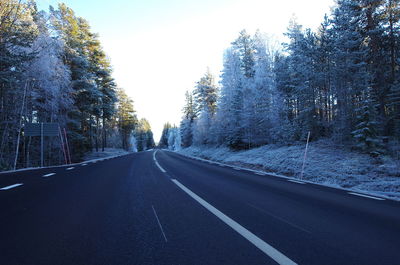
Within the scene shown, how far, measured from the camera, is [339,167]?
1060 centimetres

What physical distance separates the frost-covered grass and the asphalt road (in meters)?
2.74

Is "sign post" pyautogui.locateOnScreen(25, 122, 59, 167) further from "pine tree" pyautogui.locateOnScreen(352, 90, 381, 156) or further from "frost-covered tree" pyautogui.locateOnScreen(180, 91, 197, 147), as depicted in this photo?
"frost-covered tree" pyautogui.locateOnScreen(180, 91, 197, 147)

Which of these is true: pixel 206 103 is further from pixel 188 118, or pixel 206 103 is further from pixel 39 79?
pixel 39 79

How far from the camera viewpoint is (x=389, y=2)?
18062 mm

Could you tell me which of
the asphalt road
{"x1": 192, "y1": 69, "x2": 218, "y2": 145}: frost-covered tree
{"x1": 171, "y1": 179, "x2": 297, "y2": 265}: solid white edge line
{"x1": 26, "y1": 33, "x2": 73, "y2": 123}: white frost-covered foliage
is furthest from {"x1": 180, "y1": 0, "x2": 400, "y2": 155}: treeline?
{"x1": 26, "y1": 33, "x2": 73, "y2": 123}: white frost-covered foliage

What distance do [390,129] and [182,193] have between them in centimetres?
1826

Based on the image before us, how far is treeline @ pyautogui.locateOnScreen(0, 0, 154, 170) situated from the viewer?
1378 cm

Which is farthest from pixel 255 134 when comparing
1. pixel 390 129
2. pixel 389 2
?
pixel 389 2

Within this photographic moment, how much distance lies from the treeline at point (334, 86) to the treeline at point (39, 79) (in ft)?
57.1

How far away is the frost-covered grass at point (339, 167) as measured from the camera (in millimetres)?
7773

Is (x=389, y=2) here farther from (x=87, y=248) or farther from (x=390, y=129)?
(x=87, y=248)

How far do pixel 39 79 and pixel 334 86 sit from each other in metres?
22.4

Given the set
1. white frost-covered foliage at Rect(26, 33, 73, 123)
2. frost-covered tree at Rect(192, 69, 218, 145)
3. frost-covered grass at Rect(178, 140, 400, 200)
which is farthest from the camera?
frost-covered tree at Rect(192, 69, 218, 145)

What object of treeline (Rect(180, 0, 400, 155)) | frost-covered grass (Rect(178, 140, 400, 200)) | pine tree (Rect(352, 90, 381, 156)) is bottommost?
frost-covered grass (Rect(178, 140, 400, 200))
